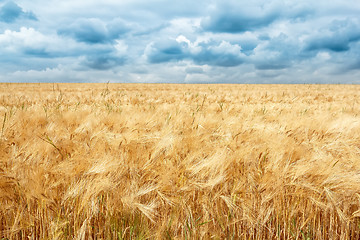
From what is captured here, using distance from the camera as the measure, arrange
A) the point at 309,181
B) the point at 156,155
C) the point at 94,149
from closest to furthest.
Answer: the point at 309,181 → the point at 156,155 → the point at 94,149

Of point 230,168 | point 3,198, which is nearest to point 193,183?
point 230,168

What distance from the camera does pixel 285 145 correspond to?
1847mm

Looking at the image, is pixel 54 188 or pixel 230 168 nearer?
pixel 54 188

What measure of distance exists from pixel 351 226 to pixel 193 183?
1.00 meters

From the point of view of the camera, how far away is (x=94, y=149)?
1.78 meters

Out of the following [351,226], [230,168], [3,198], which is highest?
[230,168]

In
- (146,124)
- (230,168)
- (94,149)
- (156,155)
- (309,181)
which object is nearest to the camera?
(309,181)

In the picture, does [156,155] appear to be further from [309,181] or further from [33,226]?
[309,181]

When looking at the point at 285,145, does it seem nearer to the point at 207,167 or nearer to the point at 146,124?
the point at 207,167

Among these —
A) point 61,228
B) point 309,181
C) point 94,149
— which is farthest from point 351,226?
point 94,149

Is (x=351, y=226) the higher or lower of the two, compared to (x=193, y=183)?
lower

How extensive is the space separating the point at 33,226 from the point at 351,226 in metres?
1.85

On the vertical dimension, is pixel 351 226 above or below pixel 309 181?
below

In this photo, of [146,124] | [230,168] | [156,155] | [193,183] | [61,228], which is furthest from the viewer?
[146,124]
